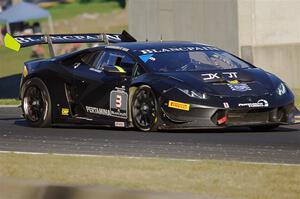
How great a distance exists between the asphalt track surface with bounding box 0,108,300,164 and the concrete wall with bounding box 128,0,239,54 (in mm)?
9510

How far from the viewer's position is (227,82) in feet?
43.7

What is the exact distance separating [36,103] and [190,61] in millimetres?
2450

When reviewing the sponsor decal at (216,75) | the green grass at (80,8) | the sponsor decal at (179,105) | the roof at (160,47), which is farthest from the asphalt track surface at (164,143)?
the green grass at (80,8)

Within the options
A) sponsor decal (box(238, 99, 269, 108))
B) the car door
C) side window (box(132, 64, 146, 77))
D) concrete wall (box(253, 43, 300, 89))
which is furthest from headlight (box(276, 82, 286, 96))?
concrete wall (box(253, 43, 300, 89))

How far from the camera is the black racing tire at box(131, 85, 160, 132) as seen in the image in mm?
13328

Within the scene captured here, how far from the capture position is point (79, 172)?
375 inches

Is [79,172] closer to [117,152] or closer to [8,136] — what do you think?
[117,152]

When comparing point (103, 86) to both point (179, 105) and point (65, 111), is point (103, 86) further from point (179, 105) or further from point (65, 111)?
point (179, 105)

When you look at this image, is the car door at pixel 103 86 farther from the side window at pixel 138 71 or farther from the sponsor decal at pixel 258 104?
the sponsor decal at pixel 258 104

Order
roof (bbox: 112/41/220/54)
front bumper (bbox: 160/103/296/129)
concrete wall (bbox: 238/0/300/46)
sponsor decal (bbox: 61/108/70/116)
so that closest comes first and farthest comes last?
front bumper (bbox: 160/103/296/129), roof (bbox: 112/41/220/54), sponsor decal (bbox: 61/108/70/116), concrete wall (bbox: 238/0/300/46)

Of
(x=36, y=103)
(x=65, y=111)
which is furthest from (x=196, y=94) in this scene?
(x=36, y=103)

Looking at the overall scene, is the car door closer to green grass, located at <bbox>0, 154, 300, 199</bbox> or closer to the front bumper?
the front bumper

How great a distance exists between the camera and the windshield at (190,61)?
13844mm

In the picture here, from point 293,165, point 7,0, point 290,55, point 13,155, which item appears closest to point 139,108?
point 13,155
